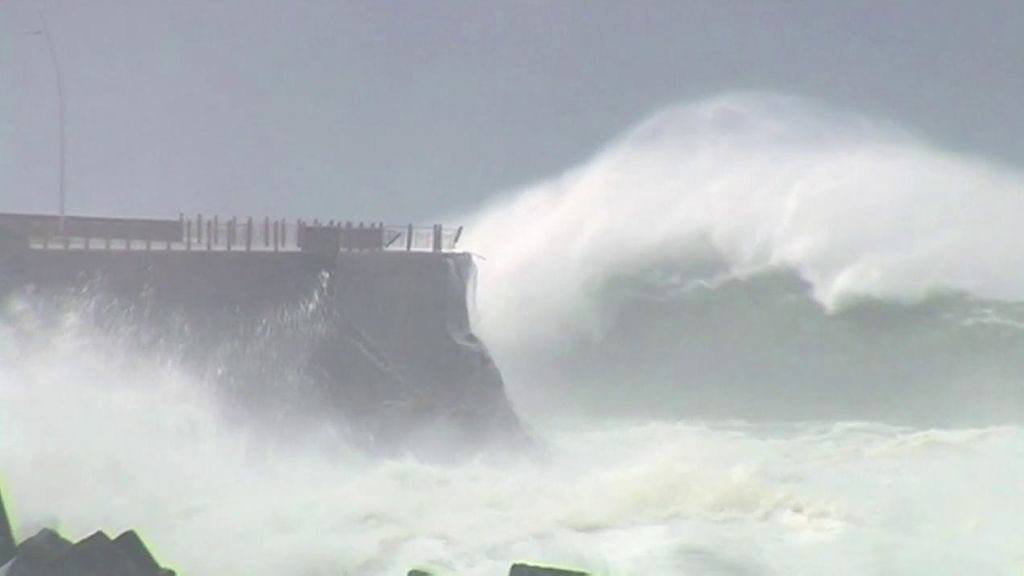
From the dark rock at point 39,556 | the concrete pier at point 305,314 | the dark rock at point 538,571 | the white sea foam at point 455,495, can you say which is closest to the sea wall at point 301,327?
the concrete pier at point 305,314

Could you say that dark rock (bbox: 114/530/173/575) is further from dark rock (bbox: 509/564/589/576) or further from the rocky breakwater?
dark rock (bbox: 509/564/589/576)

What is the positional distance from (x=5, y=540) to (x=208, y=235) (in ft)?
36.1

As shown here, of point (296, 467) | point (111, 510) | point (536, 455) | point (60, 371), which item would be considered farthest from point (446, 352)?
point (111, 510)

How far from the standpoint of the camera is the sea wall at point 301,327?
60.5 feet

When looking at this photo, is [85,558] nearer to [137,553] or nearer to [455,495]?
[137,553]

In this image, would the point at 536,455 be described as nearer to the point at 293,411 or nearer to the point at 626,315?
the point at 293,411

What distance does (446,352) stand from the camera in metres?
21.3

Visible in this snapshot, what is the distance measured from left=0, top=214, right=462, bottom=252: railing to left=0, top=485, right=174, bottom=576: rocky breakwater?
29.0 ft

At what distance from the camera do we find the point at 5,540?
11.3 metres

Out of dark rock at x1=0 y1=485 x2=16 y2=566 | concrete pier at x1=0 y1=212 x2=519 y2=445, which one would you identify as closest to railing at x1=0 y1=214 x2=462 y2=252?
concrete pier at x1=0 y1=212 x2=519 y2=445

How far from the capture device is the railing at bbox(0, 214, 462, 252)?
2028 cm

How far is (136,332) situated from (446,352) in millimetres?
5069

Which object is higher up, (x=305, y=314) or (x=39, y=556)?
(x=305, y=314)

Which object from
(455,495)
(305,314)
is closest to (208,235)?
(305,314)
